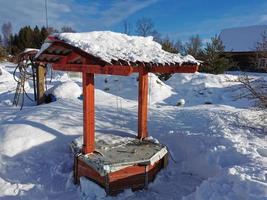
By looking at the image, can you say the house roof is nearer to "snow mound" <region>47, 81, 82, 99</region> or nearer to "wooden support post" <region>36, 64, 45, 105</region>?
"wooden support post" <region>36, 64, 45, 105</region>

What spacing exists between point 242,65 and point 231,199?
34770 millimetres

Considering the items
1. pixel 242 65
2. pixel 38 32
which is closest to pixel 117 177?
pixel 242 65

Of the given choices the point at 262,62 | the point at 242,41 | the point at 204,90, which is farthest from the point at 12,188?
the point at 242,41

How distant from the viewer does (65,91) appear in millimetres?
11906

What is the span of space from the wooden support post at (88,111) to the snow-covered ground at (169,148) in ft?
2.08

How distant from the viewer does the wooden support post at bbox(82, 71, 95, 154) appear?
527 cm

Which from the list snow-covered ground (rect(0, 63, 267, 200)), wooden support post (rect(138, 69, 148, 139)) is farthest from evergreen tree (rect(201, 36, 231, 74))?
wooden support post (rect(138, 69, 148, 139))

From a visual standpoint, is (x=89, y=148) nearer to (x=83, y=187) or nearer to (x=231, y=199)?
(x=83, y=187)

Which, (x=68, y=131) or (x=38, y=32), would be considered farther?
(x=38, y=32)

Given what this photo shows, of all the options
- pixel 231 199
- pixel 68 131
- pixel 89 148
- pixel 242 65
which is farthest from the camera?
pixel 242 65

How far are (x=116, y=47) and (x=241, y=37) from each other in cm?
3700

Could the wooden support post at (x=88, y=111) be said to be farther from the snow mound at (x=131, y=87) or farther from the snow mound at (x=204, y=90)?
the snow mound at (x=204, y=90)

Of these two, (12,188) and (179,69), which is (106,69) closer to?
(179,69)

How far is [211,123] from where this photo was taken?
7.58m
